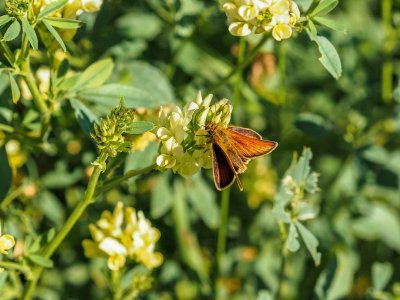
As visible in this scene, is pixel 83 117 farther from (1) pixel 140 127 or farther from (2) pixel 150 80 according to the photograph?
(2) pixel 150 80

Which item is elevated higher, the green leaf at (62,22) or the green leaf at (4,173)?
the green leaf at (62,22)

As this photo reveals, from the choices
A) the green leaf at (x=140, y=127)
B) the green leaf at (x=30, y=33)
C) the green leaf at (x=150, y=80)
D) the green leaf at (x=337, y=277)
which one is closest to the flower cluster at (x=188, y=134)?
the green leaf at (x=140, y=127)

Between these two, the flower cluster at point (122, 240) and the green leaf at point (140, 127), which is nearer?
the green leaf at point (140, 127)

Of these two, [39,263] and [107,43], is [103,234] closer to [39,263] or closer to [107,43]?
[39,263]

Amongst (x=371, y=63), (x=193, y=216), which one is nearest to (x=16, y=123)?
(x=193, y=216)

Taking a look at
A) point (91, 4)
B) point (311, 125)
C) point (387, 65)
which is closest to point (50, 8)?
point (91, 4)

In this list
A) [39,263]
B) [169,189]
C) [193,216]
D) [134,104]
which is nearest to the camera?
[39,263]

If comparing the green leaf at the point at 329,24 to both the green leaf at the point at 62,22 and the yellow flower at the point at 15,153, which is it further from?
the yellow flower at the point at 15,153
